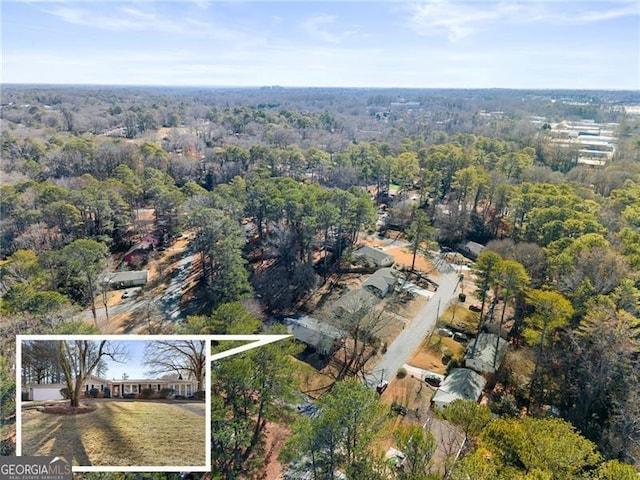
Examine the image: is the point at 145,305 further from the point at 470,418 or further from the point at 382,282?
the point at 470,418

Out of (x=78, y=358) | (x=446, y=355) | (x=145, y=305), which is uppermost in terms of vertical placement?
(x=78, y=358)

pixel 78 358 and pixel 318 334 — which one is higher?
pixel 78 358

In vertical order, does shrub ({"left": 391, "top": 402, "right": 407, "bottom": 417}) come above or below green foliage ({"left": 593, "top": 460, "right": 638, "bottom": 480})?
below

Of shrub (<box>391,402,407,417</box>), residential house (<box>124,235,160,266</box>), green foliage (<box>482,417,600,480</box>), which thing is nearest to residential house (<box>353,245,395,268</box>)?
shrub (<box>391,402,407,417</box>)

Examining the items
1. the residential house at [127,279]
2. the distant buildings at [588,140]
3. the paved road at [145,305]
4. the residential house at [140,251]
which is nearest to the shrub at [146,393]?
the paved road at [145,305]

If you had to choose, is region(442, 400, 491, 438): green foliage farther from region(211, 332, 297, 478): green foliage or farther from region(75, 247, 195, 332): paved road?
region(75, 247, 195, 332): paved road

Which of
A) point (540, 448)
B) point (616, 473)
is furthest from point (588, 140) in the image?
point (540, 448)
